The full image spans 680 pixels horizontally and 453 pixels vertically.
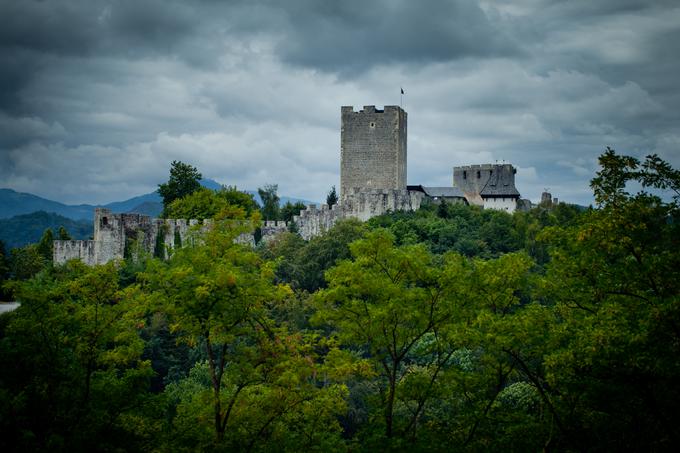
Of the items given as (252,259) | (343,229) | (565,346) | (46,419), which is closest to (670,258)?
(565,346)

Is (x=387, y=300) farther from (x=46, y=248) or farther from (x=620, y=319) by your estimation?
(x=46, y=248)

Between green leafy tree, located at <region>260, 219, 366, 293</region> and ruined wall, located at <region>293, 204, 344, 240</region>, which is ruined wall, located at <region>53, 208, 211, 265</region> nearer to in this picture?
green leafy tree, located at <region>260, 219, 366, 293</region>

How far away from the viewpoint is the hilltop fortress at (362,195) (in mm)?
46500

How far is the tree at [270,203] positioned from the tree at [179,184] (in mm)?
6298

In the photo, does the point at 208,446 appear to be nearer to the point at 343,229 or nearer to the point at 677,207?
the point at 677,207

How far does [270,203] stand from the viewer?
70688mm

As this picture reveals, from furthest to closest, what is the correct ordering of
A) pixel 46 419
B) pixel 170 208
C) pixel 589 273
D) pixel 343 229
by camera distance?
1. pixel 170 208
2. pixel 343 229
3. pixel 46 419
4. pixel 589 273

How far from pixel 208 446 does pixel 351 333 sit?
4.22 metres

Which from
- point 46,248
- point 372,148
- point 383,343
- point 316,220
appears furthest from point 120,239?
point 383,343

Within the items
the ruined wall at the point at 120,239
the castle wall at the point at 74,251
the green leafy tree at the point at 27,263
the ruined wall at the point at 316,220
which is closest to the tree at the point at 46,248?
the green leafy tree at the point at 27,263

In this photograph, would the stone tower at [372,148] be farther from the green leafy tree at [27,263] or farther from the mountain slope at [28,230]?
the mountain slope at [28,230]

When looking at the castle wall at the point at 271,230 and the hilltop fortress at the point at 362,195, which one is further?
the castle wall at the point at 271,230

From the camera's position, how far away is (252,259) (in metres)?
17.9

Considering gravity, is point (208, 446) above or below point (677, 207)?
below
